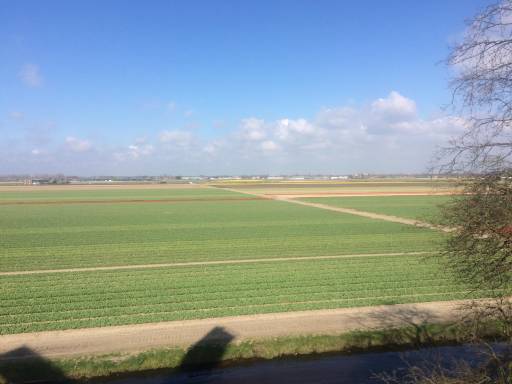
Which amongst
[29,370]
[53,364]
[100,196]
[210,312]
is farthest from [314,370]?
[100,196]

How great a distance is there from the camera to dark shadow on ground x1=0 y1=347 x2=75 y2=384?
35.2ft

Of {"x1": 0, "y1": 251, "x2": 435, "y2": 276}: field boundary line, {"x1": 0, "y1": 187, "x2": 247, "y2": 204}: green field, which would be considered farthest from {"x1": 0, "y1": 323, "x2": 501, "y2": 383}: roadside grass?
{"x1": 0, "y1": 187, "x2": 247, "y2": 204}: green field

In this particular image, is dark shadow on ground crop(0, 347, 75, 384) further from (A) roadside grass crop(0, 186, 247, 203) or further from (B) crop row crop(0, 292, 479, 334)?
(A) roadside grass crop(0, 186, 247, 203)

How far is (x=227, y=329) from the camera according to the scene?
13.3 metres

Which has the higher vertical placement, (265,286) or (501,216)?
(501,216)

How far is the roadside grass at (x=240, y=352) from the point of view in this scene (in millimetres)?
11000

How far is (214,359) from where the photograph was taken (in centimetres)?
1187

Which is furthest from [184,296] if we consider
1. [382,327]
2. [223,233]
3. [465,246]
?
[223,233]

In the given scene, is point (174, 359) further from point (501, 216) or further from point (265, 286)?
point (501, 216)

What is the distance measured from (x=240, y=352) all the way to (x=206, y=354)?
989mm

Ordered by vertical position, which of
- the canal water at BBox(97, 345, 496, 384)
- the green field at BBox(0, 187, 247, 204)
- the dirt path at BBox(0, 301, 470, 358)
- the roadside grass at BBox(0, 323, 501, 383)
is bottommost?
the canal water at BBox(97, 345, 496, 384)

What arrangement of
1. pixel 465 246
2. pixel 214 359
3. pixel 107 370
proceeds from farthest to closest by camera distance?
pixel 214 359 < pixel 107 370 < pixel 465 246

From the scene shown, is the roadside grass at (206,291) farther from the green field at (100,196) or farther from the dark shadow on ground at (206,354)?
the green field at (100,196)

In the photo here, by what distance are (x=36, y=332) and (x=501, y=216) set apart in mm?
13214
